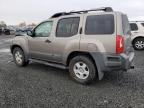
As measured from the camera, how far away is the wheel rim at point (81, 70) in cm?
494

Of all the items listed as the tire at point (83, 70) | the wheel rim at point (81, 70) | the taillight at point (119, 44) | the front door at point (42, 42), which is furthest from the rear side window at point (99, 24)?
the front door at point (42, 42)

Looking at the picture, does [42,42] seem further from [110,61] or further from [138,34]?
[138,34]

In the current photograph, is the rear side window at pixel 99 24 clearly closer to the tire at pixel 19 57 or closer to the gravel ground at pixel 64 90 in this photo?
the gravel ground at pixel 64 90

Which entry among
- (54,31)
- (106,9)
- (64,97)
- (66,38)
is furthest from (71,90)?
(106,9)

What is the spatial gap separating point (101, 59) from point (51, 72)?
220cm

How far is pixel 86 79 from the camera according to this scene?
16.1 feet

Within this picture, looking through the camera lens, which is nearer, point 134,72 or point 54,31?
point 54,31

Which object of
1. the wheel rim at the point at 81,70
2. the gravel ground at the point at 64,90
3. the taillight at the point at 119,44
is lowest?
the gravel ground at the point at 64,90

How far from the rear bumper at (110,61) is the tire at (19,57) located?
310 centimetres

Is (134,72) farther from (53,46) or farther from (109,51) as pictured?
(53,46)

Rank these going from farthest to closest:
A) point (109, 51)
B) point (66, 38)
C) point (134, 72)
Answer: point (134, 72) → point (66, 38) → point (109, 51)

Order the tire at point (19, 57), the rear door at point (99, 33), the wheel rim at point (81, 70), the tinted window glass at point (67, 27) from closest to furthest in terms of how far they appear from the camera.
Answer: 1. the rear door at point (99, 33)
2. the wheel rim at point (81, 70)
3. the tinted window glass at point (67, 27)
4. the tire at point (19, 57)

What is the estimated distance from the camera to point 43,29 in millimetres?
5926

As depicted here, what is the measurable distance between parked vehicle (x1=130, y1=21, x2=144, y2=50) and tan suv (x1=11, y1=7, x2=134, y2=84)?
5834mm
